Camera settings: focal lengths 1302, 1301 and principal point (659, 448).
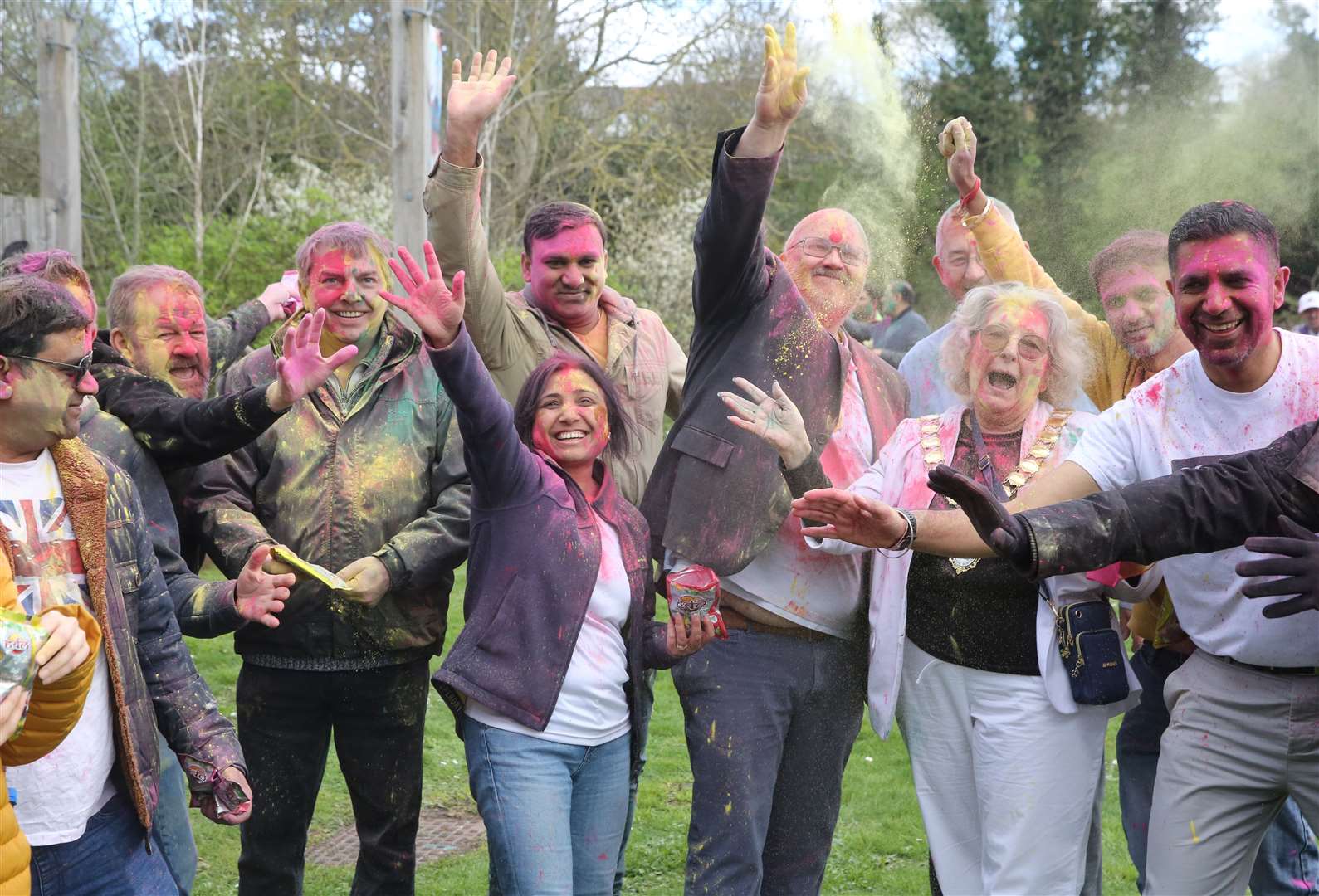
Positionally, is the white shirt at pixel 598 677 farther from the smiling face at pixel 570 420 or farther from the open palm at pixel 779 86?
the open palm at pixel 779 86

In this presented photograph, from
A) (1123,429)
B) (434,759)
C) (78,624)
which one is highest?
(1123,429)

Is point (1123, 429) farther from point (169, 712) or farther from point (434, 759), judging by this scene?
point (434, 759)

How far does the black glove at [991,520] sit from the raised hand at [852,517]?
0.64 ft

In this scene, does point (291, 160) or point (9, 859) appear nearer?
point (9, 859)

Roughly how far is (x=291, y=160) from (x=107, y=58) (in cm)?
221

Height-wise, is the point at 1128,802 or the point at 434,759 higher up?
the point at 1128,802

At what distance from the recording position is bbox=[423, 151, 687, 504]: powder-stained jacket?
373cm

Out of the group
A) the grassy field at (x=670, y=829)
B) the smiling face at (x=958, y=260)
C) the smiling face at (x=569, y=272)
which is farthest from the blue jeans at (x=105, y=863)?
the smiling face at (x=958, y=260)

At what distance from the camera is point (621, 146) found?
1552 cm

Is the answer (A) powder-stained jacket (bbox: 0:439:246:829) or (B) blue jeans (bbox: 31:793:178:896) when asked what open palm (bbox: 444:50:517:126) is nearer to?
(A) powder-stained jacket (bbox: 0:439:246:829)

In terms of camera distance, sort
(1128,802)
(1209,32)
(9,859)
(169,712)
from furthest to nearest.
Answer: (1209,32)
(1128,802)
(169,712)
(9,859)

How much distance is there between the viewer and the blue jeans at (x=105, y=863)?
2623 millimetres

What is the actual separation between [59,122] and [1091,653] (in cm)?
811

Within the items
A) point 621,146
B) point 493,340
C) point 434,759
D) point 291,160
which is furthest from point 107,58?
point 493,340
